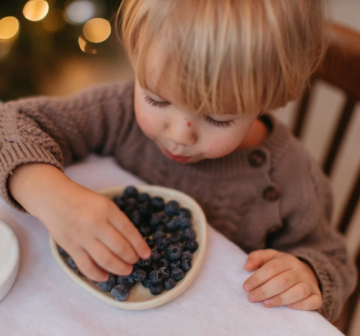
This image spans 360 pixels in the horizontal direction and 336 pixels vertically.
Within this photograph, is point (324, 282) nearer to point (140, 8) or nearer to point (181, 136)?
point (181, 136)

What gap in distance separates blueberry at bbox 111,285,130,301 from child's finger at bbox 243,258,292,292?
19 centimetres

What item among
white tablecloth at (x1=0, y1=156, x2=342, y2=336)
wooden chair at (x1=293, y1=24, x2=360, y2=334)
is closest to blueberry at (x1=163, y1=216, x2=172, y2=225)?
white tablecloth at (x1=0, y1=156, x2=342, y2=336)

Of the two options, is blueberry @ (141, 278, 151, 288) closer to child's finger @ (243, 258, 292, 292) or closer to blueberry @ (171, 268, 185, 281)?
blueberry @ (171, 268, 185, 281)

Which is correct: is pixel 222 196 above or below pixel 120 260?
below

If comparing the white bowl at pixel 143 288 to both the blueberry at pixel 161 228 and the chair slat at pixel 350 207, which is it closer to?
the blueberry at pixel 161 228

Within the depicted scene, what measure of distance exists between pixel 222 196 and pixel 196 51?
16.7 inches

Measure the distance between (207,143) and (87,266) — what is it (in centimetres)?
30

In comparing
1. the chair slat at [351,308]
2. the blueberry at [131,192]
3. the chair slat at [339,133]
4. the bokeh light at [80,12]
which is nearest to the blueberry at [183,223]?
the blueberry at [131,192]

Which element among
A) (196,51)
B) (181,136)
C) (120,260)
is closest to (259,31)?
(196,51)

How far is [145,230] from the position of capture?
642 mm

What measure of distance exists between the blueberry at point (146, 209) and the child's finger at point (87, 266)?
18 cm

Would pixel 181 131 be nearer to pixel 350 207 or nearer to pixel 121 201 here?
pixel 121 201

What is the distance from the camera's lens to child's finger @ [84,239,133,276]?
48cm

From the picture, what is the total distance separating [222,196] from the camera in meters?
0.86
